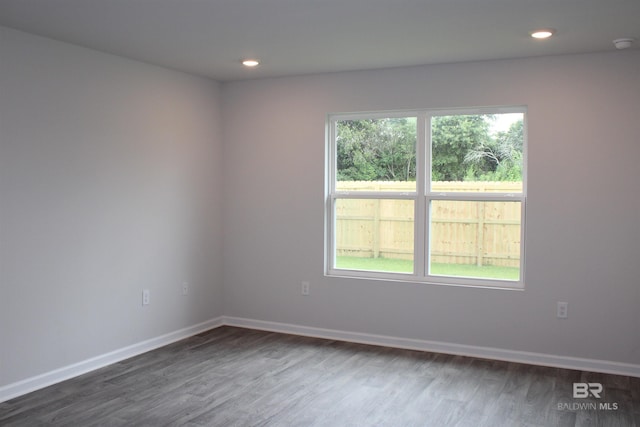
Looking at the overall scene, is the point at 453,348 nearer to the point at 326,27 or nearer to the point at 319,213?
the point at 319,213

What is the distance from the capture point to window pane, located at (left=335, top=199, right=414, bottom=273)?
16.4 feet

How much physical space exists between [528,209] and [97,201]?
3251 millimetres

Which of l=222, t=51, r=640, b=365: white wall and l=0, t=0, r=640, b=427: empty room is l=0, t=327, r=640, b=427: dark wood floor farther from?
l=222, t=51, r=640, b=365: white wall

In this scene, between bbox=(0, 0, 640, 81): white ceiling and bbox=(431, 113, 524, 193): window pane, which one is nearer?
bbox=(0, 0, 640, 81): white ceiling

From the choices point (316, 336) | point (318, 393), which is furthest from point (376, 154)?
point (318, 393)

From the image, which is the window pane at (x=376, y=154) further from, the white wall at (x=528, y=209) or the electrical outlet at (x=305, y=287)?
the electrical outlet at (x=305, y=287)

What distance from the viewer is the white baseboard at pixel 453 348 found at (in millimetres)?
4254

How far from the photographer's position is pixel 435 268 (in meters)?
4.90

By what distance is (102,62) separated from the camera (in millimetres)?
4273

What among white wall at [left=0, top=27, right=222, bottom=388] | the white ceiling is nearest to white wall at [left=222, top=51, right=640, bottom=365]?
the white ceiling

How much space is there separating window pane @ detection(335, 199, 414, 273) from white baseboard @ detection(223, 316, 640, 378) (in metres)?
0.60

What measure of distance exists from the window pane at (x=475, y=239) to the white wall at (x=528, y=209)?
166 millimetres

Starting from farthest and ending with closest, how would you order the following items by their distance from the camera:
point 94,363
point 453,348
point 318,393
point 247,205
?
point 247,205, point 453,348, point 94,363, point 318,393

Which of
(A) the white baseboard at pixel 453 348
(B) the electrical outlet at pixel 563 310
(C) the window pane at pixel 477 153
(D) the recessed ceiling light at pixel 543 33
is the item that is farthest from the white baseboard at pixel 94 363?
(D) the recessed ceiling light at pixel 543 33
